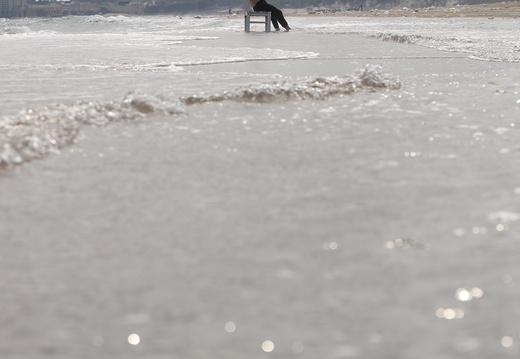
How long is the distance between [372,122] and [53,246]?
9.90ft

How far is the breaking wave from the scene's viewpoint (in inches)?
161

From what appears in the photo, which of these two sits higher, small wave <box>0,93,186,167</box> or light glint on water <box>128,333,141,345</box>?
light glint on water <box>128,333,141,345</box>

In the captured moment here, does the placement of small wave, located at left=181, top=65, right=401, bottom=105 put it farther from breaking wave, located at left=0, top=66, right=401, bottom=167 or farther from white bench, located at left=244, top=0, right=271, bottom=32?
white bench, located at left=244, top=0, right=271, bottom=32

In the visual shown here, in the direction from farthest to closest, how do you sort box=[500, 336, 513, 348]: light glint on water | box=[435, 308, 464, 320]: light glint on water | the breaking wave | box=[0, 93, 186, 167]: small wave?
the breaking wave
box=[0, 93, 186, 167]: small wave
box=[435, 308, 464, 320]: light glint on water
box=[500, 336, 513, 348]: light glint on water

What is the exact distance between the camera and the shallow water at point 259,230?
1784 millimetres

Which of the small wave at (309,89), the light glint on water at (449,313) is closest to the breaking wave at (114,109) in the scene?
the small wave at (309,89)

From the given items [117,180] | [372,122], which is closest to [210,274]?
[117,180]

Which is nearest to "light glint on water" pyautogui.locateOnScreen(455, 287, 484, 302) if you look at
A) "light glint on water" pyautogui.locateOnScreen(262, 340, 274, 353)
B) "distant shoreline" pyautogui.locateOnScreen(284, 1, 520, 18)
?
"light glint on water" pyautogui.locateOnScreen(262, 340, 274, 353)

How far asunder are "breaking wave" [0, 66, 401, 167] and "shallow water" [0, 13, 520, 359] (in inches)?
0.9

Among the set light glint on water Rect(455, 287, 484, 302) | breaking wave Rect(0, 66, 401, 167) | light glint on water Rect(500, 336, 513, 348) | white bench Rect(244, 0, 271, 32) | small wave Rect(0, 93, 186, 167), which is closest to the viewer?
light glint on water Rect(500, 336, 513, 348)

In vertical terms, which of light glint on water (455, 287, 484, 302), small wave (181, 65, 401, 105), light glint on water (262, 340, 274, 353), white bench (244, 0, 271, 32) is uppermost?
light glint on water (262, 340, 274, 353)

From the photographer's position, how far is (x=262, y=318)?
186cm

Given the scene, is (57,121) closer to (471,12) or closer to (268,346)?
(268,346)

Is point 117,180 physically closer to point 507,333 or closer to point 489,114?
point 507,333
